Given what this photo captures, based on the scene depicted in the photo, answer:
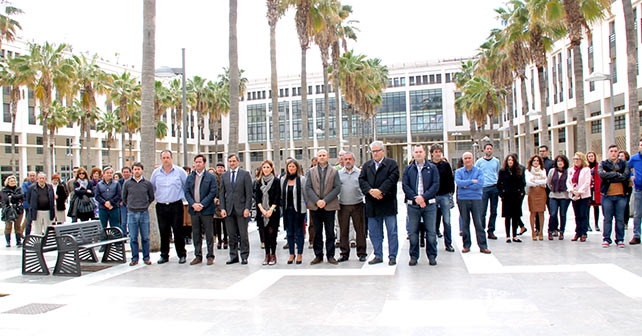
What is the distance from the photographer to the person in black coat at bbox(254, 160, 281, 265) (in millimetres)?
8961

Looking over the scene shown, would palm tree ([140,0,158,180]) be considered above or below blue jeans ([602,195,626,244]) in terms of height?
above

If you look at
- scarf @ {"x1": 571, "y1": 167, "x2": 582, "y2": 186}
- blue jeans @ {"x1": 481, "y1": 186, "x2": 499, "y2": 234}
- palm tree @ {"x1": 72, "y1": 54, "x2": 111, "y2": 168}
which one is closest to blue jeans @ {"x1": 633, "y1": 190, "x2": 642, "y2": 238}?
scarf @ {"x1": 571, "y1": 167, "x2": 582, "y2": 186}

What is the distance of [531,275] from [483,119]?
42154 millimetres

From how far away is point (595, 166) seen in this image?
11516 millimetres

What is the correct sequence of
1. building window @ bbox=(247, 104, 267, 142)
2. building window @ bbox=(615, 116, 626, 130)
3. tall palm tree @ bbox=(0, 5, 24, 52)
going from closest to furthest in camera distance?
tall palm tree @ bbox=(0, 5, 24, 52) → building window @ bbox=(615, 116, 626, 130) → building window @ bbox=(247, 104, 267, 142)

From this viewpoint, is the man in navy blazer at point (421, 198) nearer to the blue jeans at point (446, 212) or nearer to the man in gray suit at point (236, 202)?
the blue jeans at point (446, 212)

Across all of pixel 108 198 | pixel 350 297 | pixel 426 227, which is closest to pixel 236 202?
pixel 426 227

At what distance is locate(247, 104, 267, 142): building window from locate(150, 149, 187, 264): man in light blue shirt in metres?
78.8

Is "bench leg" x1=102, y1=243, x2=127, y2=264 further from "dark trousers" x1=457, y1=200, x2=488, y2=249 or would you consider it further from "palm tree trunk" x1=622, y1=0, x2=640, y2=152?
"palm tree trunk" x1=622, y1=0, x2=640, y2=152

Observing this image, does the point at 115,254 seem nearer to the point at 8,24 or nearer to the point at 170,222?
the point at 170,222

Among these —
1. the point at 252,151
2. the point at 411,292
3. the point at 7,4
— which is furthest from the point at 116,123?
the point at 411,292

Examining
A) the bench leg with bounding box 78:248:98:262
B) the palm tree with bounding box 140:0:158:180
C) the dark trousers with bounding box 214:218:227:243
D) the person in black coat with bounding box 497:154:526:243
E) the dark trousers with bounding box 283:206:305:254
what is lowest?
the bench leg with bounding box 78:248:98:262

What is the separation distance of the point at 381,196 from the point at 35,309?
5.23 meters

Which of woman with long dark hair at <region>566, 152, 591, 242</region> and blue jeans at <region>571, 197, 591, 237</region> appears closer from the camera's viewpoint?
woman with long dark hair at <region>566, 152, 591, 242</region>
